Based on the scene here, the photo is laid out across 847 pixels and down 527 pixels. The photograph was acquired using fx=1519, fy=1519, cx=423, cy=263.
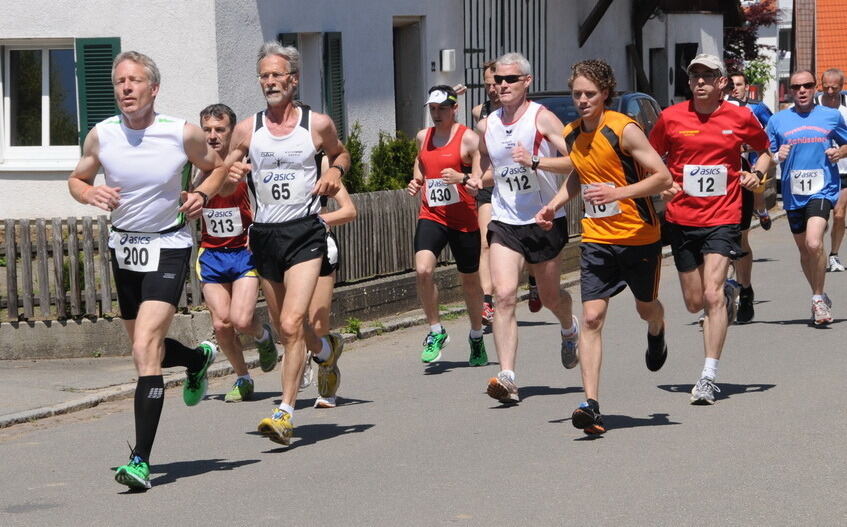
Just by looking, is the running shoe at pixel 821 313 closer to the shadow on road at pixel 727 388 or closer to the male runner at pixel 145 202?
the shadow on road at pixel 727 388

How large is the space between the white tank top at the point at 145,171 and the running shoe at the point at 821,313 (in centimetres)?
659

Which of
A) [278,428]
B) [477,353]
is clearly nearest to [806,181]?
[477,353]

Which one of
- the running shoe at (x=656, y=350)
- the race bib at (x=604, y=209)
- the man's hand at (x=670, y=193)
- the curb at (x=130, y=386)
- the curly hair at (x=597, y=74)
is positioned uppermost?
the curly hair at (x=597, y=74)

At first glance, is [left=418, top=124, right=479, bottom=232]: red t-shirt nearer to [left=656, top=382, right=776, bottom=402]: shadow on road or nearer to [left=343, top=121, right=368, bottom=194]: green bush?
[left=656, top=382, right=776, bottom=402]: shadow on road

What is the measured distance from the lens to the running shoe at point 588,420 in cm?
795

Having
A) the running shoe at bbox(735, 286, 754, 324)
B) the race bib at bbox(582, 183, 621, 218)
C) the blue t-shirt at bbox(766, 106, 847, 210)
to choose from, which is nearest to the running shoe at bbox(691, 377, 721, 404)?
the race bib at bbox(582, 183, 621, 218)

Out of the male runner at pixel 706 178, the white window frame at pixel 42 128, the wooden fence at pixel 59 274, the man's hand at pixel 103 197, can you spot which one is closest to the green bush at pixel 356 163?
the white window frame at pixel 42 128

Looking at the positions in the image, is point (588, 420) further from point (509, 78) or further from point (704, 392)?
point (509, 78)

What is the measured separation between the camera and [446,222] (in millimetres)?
11367

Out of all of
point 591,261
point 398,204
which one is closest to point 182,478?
point 591,261

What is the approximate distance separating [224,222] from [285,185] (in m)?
1.59

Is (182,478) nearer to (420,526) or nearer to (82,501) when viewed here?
(82,501)

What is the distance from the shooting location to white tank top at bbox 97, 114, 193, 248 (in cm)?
749

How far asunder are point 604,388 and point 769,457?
247cm
